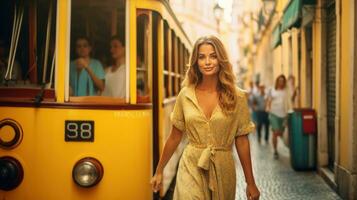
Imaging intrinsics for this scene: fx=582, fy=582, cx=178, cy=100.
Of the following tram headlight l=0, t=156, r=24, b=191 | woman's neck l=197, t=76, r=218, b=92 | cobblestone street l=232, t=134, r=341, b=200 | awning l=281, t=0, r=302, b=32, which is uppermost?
awning l=281, t=0, r=302, b=32

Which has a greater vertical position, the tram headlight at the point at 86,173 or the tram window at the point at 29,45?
the tram window at the point at 29,45

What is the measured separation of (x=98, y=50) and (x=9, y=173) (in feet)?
6.42

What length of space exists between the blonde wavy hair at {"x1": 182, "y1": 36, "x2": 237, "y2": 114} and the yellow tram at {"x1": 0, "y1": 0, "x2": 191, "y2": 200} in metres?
1.56

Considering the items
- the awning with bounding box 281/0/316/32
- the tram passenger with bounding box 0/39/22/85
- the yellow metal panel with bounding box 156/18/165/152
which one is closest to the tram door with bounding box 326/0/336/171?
the awning with bounding box 281/0/316/32

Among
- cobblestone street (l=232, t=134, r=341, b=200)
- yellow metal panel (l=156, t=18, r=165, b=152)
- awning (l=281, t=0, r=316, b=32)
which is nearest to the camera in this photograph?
yellow metal panel (l=156, t=18, r=165, b=152)

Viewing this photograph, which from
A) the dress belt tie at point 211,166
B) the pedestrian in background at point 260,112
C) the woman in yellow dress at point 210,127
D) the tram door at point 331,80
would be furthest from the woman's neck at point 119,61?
the pedestrian in background at point 260,112

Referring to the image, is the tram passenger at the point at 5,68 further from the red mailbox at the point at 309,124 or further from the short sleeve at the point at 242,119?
the red mailbox at the point at 309,124

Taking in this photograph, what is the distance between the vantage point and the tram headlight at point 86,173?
209 inches

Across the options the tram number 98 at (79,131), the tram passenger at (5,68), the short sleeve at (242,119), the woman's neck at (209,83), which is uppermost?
the tram passenger at (5,68)

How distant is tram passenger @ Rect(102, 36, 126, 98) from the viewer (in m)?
5.84

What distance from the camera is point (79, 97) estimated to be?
5.60 metres

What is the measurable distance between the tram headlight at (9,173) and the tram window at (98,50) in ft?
2.68

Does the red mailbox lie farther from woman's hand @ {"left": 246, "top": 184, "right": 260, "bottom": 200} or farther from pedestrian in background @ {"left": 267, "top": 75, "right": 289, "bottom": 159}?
woman's hand @ {"left": 246, "top": 184, "right": 260, "bottom": 200}

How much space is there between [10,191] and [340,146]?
5.08 m
